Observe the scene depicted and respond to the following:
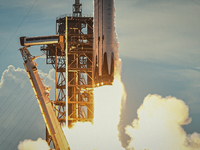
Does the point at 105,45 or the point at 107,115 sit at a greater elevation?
the point at 105,45

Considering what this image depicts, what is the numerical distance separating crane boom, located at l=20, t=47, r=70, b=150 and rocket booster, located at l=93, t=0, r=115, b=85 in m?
9.36

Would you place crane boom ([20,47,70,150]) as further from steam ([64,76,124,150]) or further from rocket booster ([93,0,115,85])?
rocket booster ([93,0,115,85])

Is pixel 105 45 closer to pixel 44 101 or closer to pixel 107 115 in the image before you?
pixel 107 115

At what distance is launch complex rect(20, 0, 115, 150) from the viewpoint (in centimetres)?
4741

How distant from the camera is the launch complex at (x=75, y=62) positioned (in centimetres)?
4741

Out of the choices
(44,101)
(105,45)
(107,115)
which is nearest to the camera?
(105,45)

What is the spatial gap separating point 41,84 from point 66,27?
966 cm

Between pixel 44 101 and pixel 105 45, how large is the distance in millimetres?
12066

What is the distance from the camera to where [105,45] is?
4719 centimetres

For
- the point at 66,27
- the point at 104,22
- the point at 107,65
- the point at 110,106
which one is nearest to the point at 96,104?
the point at 110,106

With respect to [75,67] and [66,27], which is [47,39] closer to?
[66,27]

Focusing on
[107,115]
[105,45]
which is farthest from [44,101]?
[105,45]

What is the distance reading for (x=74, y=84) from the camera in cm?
6412

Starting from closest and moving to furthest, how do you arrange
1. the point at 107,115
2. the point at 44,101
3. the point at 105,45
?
1. the point at 105,45
2. the point at 107,115
3. the point at 44,101
